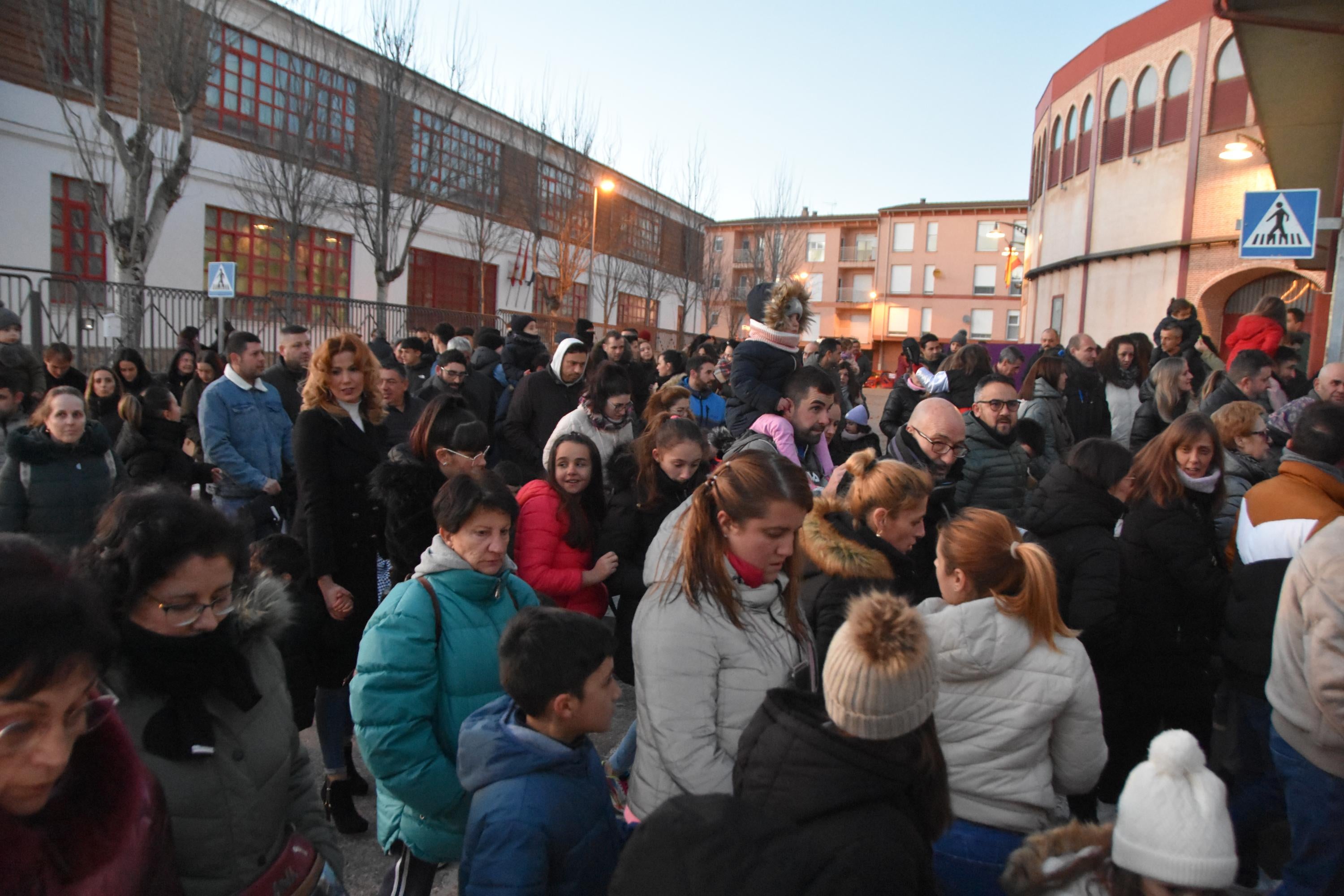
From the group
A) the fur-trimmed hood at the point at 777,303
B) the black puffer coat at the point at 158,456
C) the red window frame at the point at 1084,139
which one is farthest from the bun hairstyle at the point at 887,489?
the red window frame at the point at 1084,139

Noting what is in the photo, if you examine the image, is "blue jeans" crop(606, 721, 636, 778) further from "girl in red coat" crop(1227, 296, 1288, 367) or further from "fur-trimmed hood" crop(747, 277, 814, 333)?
"girl in red coat" crop(1227, 296, 1288, 367)

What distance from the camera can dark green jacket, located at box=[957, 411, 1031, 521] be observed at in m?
4.84

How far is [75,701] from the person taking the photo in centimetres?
124

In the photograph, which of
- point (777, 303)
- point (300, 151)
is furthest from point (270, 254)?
point (777, 303)

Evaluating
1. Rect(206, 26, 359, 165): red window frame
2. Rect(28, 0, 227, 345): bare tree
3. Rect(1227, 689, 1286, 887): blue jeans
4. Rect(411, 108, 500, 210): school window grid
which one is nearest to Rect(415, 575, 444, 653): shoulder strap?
Rect(1227, 689, 1286, 887): blue jeans

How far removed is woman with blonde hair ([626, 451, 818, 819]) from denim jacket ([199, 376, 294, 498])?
387cm

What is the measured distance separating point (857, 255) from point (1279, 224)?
54724 millimetres

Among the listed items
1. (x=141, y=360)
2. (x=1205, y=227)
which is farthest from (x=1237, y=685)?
(x=1205, y=227)

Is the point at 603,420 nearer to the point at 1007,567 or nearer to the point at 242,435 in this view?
the point at 242,435

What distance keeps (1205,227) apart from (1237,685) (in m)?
22.3

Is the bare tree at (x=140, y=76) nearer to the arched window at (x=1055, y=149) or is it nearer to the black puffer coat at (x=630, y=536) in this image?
the black puffer coat at (x=630, y=536)

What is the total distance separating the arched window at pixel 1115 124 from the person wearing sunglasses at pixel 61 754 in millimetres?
28398

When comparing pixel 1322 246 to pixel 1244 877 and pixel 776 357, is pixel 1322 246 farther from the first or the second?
pixel 1244 877

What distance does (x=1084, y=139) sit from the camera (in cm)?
2636
